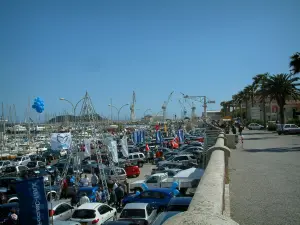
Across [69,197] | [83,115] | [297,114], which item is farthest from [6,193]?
[297,114]

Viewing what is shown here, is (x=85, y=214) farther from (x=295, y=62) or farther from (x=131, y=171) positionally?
(x=295, y=62)

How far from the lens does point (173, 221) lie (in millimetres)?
2834

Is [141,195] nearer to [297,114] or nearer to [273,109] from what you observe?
[297,114]

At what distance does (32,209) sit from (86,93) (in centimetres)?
1196

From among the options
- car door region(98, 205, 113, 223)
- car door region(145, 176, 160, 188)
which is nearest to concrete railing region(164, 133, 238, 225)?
car door region(98, 205, 113, 223)

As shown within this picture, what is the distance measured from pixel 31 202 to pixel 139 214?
455 centimetres

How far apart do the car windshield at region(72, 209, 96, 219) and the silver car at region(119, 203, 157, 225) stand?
119 centimetres

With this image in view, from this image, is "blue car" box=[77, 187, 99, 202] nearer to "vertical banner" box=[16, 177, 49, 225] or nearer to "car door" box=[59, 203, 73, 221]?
"car door" box=[59, 203, 73, 221]

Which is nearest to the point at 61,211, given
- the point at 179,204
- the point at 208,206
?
the point at 179,204

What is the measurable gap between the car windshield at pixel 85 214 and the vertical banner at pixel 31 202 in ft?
11.5

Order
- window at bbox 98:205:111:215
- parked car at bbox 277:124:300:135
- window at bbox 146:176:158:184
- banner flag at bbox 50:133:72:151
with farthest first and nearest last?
parked car at bbox 277:124:300:135 < banner flag at bbox 50:133:72:151 < window at bbox 146:176:158:184 < window at bbox 98:205:111:215

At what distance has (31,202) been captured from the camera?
10461mm

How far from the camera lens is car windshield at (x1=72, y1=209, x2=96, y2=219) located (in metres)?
13.7

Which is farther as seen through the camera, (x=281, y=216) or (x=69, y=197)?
(x=69, y=197)
